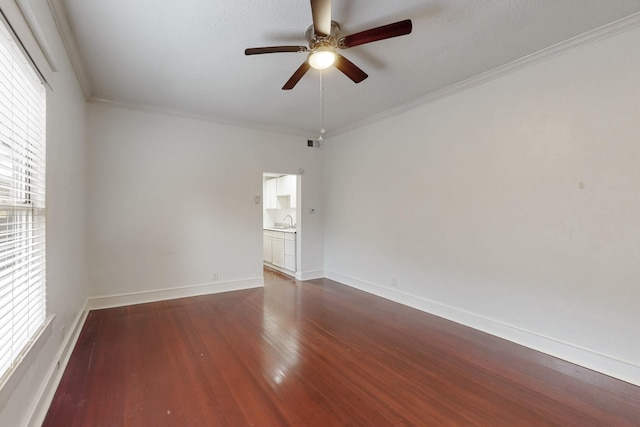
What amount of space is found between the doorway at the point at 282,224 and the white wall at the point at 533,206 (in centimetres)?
188

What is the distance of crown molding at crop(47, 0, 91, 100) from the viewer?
2062mm

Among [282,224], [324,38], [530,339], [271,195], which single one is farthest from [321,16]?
[282,224]

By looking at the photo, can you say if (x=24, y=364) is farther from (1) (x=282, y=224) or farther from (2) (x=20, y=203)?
(1) (x=282, y=224)

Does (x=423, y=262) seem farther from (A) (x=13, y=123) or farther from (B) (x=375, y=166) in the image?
(A) (x=13, y=123)

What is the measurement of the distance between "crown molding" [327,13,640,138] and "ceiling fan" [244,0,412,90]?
56.3 inches

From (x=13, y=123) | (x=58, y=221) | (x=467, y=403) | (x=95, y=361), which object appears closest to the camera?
(x=13, y=123)

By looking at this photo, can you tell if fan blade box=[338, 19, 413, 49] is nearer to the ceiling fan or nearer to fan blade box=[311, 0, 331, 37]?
the ceiling fan

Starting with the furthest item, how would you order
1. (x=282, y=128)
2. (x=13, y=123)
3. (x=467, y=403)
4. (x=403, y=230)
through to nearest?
(x=282, y=128), (x=403, y=230), (x=467, y=403), (x=13, y=123)

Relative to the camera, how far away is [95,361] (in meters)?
2.50

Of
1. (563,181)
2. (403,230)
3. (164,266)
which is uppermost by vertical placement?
(563,181)

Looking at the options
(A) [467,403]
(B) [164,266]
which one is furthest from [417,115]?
(B) [164,266]

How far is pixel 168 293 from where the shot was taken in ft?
13.8

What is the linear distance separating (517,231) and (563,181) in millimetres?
589

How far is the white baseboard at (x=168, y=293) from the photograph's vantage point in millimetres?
3812
